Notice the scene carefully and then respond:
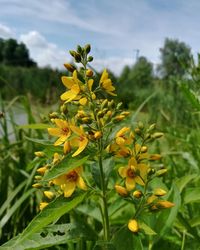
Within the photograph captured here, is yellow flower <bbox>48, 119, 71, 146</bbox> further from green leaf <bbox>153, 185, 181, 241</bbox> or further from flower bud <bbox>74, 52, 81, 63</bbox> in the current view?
green leaf <bbox>153, 185, 181, 241</bbox>

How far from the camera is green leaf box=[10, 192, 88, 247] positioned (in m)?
0.85

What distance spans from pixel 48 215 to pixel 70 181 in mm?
109

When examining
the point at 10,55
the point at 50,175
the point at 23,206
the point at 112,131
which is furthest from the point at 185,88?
the point at 10,55

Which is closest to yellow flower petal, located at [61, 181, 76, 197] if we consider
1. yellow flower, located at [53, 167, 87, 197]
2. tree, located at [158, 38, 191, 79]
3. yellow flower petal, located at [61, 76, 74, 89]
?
yellow flower, located at [53, 167, 87, 197]

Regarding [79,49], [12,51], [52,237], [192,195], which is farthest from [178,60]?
[12,51]

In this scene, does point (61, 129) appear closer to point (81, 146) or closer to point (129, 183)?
point (81, 146)

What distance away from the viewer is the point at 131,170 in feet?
3.15

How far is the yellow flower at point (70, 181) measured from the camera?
0.93 meters

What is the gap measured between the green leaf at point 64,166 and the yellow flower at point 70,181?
45 millimetres

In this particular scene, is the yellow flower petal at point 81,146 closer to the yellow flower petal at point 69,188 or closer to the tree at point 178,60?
the yellow flower petal at point 69,188

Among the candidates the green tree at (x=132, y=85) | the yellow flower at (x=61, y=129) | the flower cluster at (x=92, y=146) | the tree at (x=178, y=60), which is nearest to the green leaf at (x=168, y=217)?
the flower cluster at (x=92, y=146)

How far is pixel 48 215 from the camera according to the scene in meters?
0.86

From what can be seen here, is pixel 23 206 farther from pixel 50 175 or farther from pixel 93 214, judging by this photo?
pixel 50 175

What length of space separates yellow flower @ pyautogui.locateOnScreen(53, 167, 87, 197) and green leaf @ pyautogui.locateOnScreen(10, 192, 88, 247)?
21 mm
